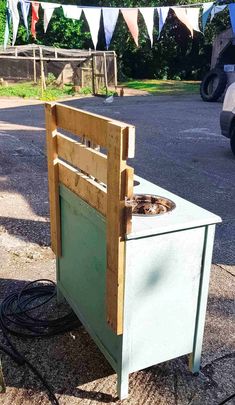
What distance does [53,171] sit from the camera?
2.56 m

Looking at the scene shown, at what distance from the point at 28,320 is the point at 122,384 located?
913 mm

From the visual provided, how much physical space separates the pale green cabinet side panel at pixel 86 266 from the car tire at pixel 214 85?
50.4 ft

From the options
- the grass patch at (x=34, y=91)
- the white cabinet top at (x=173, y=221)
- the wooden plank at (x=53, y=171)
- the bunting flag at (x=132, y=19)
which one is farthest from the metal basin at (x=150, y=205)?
the grass patch at (x=34, y=91)

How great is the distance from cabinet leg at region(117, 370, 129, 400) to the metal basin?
2.66 ft

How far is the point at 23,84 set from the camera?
1955 centimetres

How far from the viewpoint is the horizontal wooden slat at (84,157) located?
74.9 inches

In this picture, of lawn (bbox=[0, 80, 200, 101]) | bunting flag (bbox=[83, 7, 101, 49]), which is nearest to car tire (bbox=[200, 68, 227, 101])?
lawn (bbox=[0, 80, 200, 101])

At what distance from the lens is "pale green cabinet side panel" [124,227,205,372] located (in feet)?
6.37

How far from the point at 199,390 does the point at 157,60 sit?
91.4 ft

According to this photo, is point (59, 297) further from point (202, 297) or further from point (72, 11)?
point (72, 11)

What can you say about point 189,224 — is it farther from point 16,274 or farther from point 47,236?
point 47,236

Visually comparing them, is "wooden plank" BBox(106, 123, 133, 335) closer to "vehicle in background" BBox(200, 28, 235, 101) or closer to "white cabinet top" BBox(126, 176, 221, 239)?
"white cabinet top" BBox(126, 176, 221, 239)

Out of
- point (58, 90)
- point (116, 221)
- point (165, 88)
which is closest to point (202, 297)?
point (116, 221)

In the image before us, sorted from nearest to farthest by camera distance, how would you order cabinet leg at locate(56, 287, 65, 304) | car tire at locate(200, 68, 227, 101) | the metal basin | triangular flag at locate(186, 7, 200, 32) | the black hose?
the metal basin < the black hose < cabinet leg at locate(56, 287, 65, 304) < triangular flag at locate(186, 7, 200, 32) < car tire at locate(200, 68, 227, 101)
